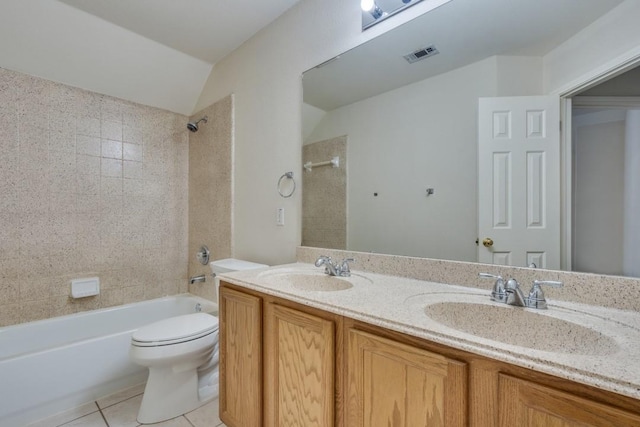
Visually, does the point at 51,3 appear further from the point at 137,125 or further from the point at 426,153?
the point at 426,153

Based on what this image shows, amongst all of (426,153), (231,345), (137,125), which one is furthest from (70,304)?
(426,153)

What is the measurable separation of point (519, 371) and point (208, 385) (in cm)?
185

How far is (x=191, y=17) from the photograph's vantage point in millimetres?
1877

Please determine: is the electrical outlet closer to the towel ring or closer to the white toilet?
the towel ring

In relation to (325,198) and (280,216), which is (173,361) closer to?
(280,216)

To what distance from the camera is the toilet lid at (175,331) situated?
1.52 m

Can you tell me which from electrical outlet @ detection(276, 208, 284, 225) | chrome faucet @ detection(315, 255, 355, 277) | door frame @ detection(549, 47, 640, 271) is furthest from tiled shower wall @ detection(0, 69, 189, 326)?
door frame @ detection(549, 47, 640, 271)

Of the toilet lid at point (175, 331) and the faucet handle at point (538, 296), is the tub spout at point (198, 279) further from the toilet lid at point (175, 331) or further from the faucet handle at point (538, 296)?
the faucet handle at point (538, 296)

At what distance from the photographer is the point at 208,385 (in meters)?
1.83

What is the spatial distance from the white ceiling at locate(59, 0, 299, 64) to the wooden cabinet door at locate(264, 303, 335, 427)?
1824mm

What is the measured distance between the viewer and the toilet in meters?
1.51

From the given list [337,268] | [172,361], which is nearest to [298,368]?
[337,268]

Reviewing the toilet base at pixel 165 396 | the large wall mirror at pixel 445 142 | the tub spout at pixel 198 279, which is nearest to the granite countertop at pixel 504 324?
the large wall mirror at pixel 445 142

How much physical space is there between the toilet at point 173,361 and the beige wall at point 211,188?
0.69 m
